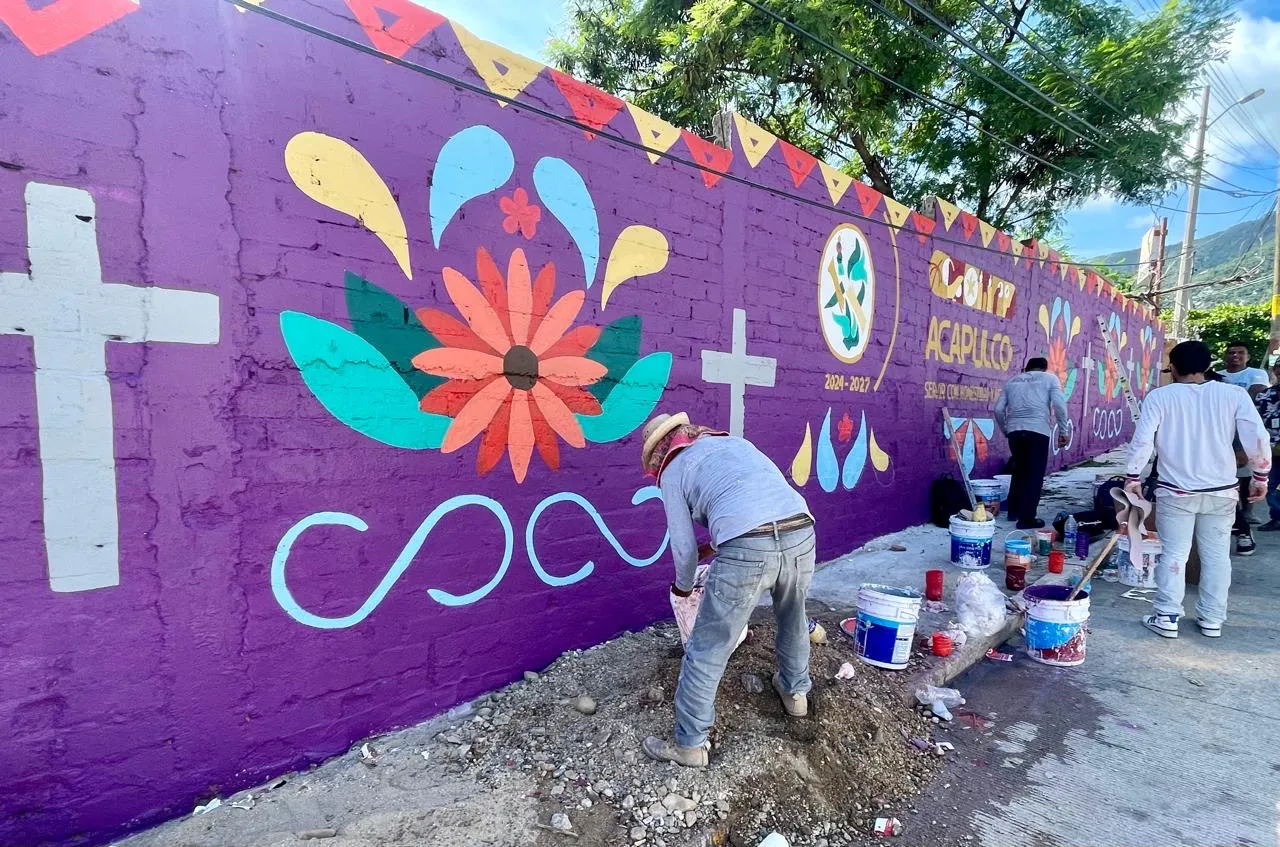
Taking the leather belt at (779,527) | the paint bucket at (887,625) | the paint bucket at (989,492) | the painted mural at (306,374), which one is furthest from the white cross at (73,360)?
the paint bucket at (989,492)

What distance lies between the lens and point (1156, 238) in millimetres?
24281

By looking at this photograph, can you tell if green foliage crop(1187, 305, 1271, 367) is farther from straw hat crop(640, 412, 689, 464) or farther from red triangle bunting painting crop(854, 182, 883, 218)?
straw hat crop(640, 412, 689, 464)

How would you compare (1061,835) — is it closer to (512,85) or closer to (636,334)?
(636,334)

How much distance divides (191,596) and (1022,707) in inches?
159

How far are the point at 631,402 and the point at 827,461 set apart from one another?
8.29 ft

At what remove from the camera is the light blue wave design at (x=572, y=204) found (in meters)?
3.69

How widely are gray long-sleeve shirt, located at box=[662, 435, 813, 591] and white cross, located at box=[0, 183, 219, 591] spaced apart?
211 centimetres

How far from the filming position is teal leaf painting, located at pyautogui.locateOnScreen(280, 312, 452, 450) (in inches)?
111

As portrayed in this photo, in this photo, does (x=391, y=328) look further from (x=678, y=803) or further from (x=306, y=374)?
(x=678, y=803)

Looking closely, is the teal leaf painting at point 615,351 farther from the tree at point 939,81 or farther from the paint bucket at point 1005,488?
the tree at point 939,81

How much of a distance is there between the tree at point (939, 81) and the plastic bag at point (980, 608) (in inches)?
278

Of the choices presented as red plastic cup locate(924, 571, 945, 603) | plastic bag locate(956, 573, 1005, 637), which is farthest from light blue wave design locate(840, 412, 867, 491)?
plastic bag locate(956, 573, 1005, 637)

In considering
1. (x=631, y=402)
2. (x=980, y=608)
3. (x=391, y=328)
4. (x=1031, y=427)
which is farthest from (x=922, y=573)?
(x=391, y=328)

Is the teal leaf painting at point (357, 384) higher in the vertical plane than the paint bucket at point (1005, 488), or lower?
higher
